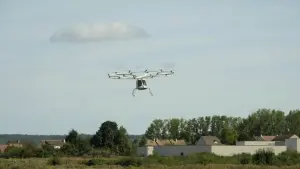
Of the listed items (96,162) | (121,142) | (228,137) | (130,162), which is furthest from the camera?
(228,137)

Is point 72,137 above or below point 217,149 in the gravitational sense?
above

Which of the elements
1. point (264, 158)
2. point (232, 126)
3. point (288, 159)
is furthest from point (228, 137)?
point (264, 158)

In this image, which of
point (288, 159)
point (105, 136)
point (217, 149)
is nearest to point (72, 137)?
point (105, 136)

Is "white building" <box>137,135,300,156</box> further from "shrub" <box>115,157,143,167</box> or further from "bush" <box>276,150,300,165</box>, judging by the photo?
"shrub" <box>115,157,143,167</box>

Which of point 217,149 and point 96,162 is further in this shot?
point 217,149

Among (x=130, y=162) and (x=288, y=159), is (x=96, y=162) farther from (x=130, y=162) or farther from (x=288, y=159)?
(x=288, y=159)

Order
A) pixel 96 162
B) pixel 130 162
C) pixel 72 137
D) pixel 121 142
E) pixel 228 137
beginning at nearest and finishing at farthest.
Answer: pixel 130 162 → pixel 96 162 → pixel 72 137 → pixel 121 142 → pixel 228 137

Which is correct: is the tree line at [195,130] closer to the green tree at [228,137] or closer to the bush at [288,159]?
the green tree at [228,137]

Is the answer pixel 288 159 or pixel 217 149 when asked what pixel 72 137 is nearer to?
pixel 217 149

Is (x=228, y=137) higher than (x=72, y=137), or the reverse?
(x=228, y=137)

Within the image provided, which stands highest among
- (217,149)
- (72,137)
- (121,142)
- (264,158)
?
(72,137)

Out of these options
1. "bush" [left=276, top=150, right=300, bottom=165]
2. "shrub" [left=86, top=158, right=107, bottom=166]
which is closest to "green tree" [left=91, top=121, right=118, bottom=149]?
"shrub" [left=86, top=158, right=107, bottom=166]

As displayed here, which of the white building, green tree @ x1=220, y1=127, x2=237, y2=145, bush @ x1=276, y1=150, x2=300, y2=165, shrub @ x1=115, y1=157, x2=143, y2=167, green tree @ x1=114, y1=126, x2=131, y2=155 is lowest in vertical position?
shrub @ x1=115, y1=157, x2=143, y2=167
